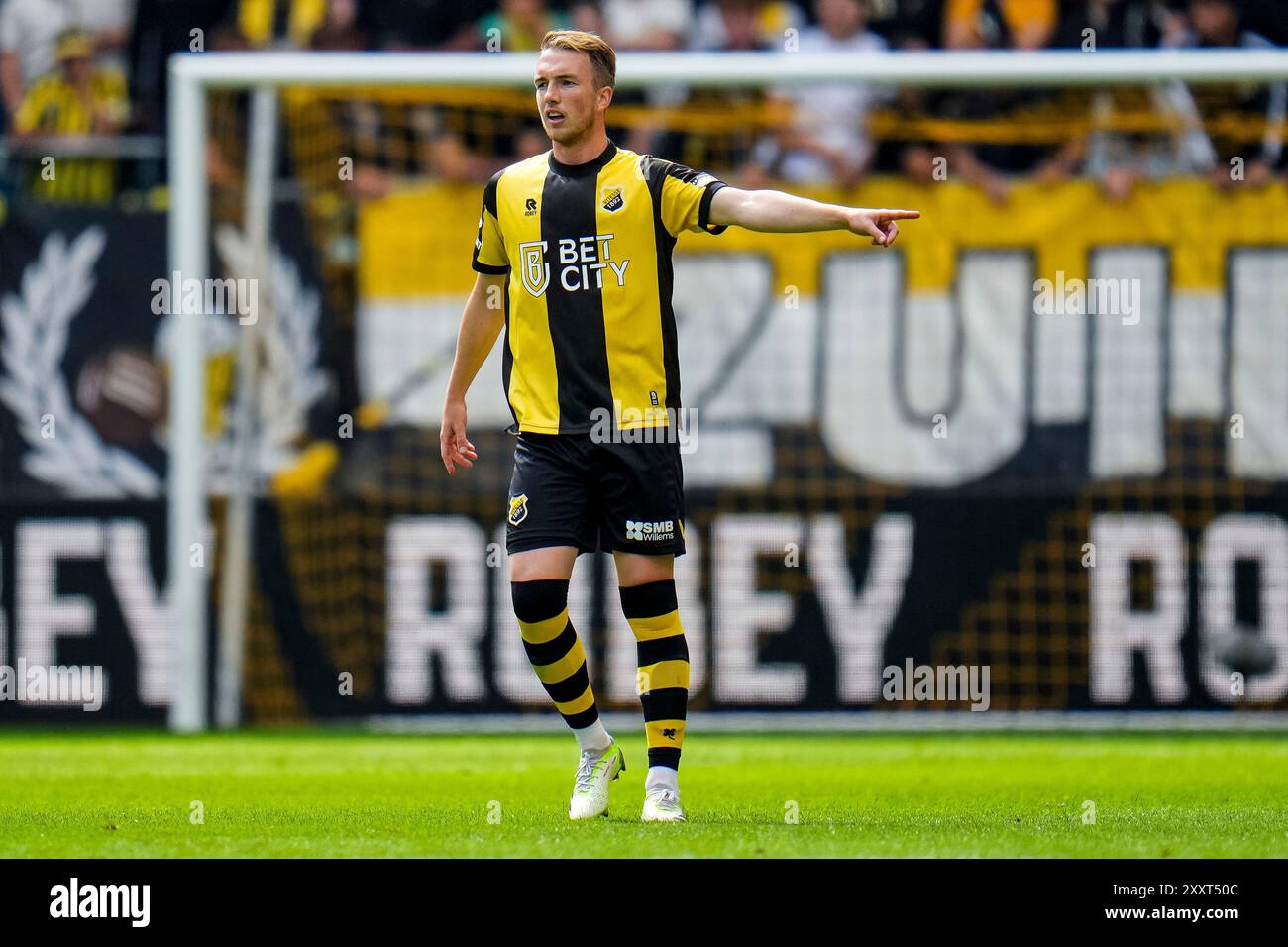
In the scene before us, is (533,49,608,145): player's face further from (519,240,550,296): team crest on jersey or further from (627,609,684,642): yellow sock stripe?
(627,609,684,642): yellow sock stripe

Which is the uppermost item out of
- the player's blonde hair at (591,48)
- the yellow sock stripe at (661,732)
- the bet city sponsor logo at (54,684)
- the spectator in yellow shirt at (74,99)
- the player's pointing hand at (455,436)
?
the spectator in yellow shirt at (74,99)

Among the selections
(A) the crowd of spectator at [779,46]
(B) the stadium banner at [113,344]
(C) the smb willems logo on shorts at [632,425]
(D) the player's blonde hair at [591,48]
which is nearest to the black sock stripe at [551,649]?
(C) the smb willems logo on shorts at [632,425]

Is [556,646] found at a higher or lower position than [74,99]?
lower

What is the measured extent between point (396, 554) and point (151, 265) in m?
1.99

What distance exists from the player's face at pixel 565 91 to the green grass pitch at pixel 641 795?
197 cm

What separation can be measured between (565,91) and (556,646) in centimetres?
158

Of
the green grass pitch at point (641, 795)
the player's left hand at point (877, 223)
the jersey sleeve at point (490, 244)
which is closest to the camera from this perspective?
the green grass pitch at point (641, 795)

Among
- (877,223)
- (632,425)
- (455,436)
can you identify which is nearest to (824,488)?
(455,436)

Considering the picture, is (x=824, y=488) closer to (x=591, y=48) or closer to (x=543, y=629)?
(x=543, y=629)

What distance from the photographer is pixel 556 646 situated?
5.94 m

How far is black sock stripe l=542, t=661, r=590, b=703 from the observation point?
5984 millimetres

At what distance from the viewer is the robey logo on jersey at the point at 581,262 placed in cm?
591

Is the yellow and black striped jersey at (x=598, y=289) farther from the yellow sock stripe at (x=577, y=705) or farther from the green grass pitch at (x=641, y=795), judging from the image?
the green grass pitch at (x=641, y=795)

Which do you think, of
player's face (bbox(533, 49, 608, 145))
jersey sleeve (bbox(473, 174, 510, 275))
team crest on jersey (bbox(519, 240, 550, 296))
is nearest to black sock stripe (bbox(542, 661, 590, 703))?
team crest on jersey (bbox(519, 240, 550, 296))
